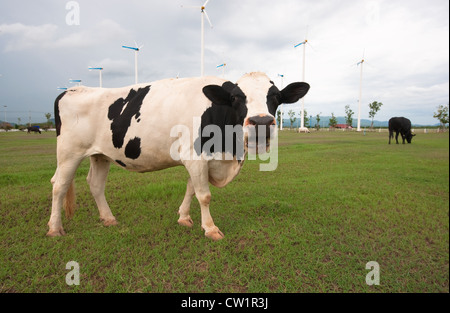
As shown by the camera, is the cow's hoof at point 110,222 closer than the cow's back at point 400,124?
No

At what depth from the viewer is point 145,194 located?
19.6 feet

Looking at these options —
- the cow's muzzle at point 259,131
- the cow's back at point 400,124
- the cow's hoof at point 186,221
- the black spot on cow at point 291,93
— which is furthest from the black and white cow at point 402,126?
the cow's hoof at point 186,221

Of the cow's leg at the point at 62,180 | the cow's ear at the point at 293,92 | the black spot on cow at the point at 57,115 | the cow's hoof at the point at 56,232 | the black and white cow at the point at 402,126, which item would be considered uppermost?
the cow's ear at the point at 293,92

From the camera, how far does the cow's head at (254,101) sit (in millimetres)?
2928

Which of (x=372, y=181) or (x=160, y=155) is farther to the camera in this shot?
(x=372, y=181)

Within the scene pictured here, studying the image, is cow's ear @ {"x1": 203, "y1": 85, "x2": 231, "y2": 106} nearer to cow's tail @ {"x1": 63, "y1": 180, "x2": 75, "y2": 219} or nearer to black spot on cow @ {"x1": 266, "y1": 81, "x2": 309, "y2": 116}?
black spot on cow @ {"x1": 266, "y1": 81, "x2": 309, "y2": 116}

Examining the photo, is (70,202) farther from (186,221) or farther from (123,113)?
(186,221)

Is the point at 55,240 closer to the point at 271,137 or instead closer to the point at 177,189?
the point at 177,189

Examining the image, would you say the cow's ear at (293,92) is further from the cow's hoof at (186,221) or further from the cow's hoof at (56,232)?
the cow's hoof at (56,232)

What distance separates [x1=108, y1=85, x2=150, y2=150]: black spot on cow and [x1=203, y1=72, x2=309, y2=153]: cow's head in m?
1.31

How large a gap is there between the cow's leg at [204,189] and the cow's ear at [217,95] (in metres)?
0.96

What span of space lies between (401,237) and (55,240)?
191 inches

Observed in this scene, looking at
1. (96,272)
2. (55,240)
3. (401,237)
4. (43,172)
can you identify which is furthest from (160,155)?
(43,172)

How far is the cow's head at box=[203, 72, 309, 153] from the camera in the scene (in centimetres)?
293
